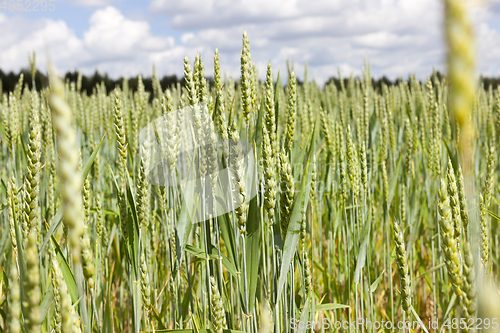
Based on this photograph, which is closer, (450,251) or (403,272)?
(450,251)

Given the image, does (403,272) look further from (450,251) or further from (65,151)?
(65,151)

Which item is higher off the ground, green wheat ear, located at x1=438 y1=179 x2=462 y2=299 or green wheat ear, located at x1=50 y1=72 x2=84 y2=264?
green wheat ear, located at x1=50 y1=72 x2=84 y2=264

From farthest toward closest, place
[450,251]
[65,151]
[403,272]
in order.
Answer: [403,272] < [450,251] < [65,151]

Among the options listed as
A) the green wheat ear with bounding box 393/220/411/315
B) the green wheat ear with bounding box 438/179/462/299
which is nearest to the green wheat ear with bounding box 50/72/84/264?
the green wheat ear with bounding box 438/179/462/299

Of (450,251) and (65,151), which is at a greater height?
(65,151)

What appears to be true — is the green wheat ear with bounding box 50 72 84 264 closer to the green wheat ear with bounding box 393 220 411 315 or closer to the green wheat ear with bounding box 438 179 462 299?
the green wheat ear with bounding box 438 179 462 299


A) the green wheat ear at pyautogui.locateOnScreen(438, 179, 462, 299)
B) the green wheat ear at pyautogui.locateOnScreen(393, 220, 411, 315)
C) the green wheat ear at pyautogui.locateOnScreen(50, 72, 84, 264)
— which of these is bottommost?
the green wheat ear at pyautogui.locateOnScreen(393, 220, 411, 315)

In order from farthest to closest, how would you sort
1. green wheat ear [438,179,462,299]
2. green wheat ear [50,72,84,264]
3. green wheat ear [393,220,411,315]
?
Result: 1. green wheat ear [393,220,411,315]
2. green wheat ear [438,179,462,299]
3. green wheat ear [50,72,84,264]

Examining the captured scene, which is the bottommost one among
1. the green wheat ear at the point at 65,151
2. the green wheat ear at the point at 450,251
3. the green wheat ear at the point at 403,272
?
the green wheat ear at the point at 403,272

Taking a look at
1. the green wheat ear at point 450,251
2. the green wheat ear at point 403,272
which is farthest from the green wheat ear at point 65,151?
the green wheat ear at point 403,272

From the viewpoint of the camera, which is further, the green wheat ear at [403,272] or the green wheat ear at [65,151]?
the green wheat ear at [403,272]

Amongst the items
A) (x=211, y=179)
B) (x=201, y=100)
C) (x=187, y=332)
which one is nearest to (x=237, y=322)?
(x=187, y=332)

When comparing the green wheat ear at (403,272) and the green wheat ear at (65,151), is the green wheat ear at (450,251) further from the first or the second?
the green wheat ear at (65,151)

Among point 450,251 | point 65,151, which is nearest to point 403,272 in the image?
point 450,251
